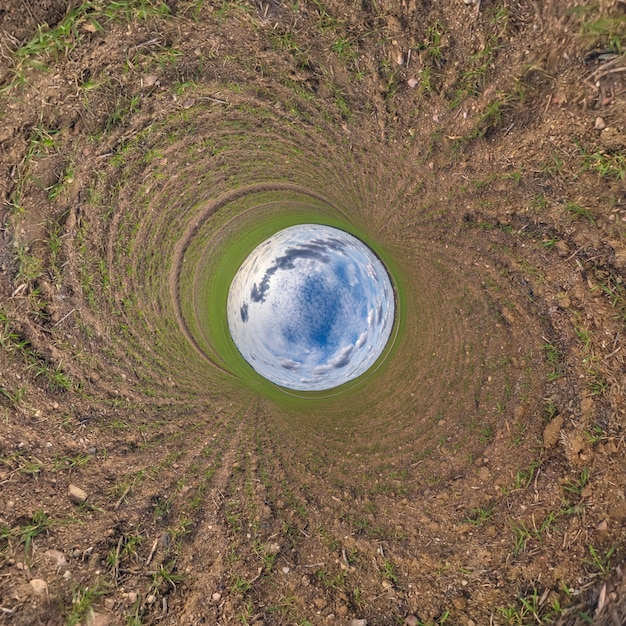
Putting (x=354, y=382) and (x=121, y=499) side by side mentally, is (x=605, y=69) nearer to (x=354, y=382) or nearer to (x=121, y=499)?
(x=354, y=382)

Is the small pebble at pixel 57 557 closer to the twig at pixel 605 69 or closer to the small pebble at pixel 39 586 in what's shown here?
the small pebble at pixel 39 586

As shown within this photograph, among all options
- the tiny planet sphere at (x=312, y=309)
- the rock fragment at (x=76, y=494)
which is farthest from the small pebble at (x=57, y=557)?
the tiny planet sphere at (x=312, y=309)

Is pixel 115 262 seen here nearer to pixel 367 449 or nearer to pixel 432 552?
pixel 367 449

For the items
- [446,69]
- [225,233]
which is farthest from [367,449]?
[446,69]

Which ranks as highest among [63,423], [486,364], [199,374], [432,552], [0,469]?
[486,364]

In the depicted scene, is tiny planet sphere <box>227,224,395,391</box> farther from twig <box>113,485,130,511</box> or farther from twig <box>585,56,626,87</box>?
twig <box>585,56,626,87</box>
